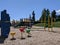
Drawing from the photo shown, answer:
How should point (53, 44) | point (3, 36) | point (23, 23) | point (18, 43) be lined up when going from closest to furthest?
1. point (53, 44)
2. point (18, 43)
3. point (3, 36)
4. point (23, 23)

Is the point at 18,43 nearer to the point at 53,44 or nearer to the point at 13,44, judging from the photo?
the point at 13,44

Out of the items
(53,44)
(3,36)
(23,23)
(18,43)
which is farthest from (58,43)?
(23,23)

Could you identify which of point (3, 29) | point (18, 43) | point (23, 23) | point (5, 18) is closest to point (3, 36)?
point (3, 29)

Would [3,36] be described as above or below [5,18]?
below

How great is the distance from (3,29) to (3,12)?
1.32 metres

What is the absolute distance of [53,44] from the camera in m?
10.3

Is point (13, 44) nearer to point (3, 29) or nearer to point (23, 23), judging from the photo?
point (3, 29)

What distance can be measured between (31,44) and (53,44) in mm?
1174

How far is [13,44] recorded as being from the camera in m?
10.9

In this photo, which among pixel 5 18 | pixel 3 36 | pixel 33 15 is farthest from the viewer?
pixel 33 15

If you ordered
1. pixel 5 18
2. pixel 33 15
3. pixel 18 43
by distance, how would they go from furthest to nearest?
1. pixel 33 15
2. pixel 5 18
3. pixel 18 43

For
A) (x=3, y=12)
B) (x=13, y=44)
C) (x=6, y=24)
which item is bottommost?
(x=13, y=44)

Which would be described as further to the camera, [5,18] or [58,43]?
[5,18]

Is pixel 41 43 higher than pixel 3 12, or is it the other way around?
pixel 3 12
